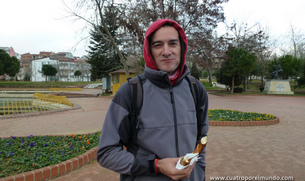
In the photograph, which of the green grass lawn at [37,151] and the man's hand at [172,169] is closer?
the man's hand at [172,169]

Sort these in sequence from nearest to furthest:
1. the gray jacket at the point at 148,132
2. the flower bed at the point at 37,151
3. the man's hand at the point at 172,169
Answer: the man's hand at the point at 172,169 → the gray jacket at the point at 148,132 → the flower bed at the point at 37,151

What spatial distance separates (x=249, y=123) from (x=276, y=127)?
927 mm

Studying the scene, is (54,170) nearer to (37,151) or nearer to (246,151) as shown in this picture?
(37,151)

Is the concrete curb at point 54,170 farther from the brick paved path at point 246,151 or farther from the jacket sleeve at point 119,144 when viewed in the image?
the jacket sleeve at point 119,144

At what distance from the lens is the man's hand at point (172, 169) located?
3.99 ft

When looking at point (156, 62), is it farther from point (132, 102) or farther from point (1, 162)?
point (1, 162)

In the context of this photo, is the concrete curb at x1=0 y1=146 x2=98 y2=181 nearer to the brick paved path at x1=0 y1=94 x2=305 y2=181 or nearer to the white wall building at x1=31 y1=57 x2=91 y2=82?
the brick paved path at x1=0 y1=94 x2=305 y2=181

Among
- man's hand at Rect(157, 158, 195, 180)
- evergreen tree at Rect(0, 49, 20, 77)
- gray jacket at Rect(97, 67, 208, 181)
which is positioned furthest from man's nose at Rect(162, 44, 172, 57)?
evergreen tree at Rect(0, 49, 20, 77)

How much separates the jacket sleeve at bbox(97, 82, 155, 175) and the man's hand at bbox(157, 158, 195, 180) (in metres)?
0.07

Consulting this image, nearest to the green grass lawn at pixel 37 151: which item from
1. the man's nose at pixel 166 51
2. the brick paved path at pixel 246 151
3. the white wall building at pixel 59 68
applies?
the brick paved path at pixel 246 151

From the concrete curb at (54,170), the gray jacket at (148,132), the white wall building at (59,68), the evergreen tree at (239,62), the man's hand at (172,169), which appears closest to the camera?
the man's hand at (172,169)

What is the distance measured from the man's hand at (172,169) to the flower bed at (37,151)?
10.4ft

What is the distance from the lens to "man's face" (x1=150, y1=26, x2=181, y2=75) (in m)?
1.53

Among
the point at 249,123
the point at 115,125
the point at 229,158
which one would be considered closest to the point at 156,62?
the point at 115,125
